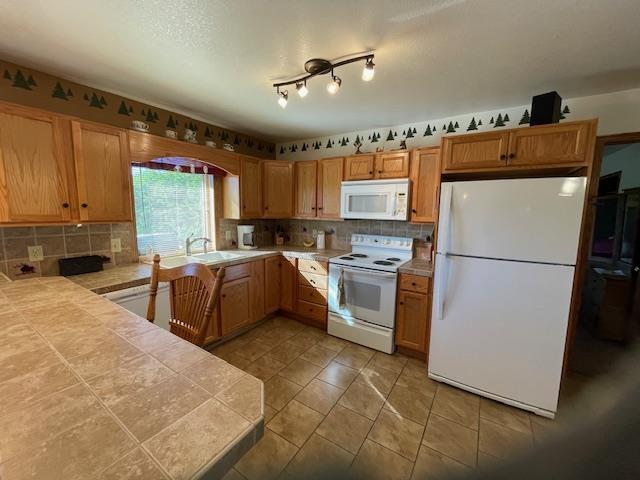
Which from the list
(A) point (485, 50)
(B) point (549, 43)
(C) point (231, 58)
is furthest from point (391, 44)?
(C) point (231, 58)

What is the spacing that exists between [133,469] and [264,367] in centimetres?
200

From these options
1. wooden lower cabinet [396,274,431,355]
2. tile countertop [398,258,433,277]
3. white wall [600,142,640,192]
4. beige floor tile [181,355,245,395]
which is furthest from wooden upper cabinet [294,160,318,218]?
white wall [600,142,640,192]

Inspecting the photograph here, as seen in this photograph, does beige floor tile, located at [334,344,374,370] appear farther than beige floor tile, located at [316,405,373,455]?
Yes

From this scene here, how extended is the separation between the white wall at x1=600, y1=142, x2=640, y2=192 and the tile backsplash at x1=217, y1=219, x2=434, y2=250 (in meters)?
2.13

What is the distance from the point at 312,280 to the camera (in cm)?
300

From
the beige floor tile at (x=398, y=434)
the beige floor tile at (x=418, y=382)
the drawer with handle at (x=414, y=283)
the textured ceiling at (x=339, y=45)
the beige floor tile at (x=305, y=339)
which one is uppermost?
the textured ceiling at (x=339, y=45)

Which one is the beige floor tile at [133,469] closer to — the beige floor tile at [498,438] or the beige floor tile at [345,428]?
the beige floor tile at [345,428]

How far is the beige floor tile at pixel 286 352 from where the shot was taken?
95.6 inches

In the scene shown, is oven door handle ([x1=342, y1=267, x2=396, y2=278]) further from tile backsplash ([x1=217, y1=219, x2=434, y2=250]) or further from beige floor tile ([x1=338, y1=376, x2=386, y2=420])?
beige floor tile ([x1=338, y1=376, x2=386, y2=420])

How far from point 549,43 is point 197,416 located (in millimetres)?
2286

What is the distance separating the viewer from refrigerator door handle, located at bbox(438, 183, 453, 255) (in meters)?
1.91

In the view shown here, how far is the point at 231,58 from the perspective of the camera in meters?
1.66

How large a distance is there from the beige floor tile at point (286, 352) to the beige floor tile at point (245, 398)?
1.85 meters

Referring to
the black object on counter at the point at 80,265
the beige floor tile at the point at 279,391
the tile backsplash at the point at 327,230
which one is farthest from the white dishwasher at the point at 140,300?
the tile backsplash at the point at 327,230
